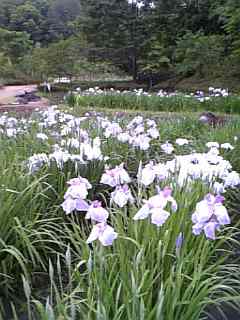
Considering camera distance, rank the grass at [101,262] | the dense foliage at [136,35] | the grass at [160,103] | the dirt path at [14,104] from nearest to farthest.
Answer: the grass at [101,262] < the dirt path at [14,104] < the grass at [160,103] < the dense foliage at [136,35]

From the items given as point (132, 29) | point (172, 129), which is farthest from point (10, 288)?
point (132, 29)

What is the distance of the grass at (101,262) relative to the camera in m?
1.49

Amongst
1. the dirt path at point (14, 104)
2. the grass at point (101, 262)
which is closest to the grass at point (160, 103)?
the dirt path at point (14, 104)

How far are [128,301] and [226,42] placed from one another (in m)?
17.2

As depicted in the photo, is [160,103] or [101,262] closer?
[101,262]

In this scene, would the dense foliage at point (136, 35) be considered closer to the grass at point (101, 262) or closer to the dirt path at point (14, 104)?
the dirt path at point (14, 104)

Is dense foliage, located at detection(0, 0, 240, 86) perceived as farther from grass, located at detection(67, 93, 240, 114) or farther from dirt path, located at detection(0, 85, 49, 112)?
grass, located at detection(67, 93, 240, 114)

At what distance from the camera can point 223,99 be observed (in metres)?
10.1

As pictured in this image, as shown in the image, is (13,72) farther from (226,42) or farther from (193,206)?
(193,206)

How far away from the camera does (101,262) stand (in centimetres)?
147

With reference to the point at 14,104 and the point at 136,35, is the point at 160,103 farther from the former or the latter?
the point at 136,35

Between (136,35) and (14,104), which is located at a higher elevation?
(136,35)

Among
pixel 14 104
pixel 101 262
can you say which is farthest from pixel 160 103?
pixel 101 262

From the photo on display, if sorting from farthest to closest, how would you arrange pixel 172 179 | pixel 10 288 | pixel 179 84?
pixel 179 84
pixel 172 179
pixel 10 288
